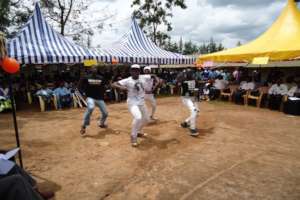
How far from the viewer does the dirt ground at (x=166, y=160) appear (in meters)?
3.29

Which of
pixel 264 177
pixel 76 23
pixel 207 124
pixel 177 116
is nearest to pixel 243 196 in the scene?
pixel 264 177

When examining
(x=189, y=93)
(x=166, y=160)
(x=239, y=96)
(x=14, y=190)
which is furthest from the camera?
(x=239, y=96)

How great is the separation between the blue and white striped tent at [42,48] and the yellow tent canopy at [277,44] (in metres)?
5.56

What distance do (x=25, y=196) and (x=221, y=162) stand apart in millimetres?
3105

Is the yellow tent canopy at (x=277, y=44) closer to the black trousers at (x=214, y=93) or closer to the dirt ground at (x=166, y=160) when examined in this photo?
the black trousers at (x=214, y=93)

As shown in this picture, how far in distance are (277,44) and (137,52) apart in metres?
6.77

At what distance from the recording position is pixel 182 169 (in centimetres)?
394

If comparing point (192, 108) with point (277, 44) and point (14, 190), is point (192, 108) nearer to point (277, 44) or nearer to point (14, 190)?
point (14, 190)

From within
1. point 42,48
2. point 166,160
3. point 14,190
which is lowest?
point 166,160

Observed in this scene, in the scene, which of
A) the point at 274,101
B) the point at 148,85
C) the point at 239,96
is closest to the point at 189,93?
the point at 148,85

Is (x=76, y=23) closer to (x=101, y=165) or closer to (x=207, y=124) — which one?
(x=207, y=124)

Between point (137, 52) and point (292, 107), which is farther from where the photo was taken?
point (137, 52)

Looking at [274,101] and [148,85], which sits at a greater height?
[148,85]

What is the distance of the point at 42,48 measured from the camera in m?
10.2
